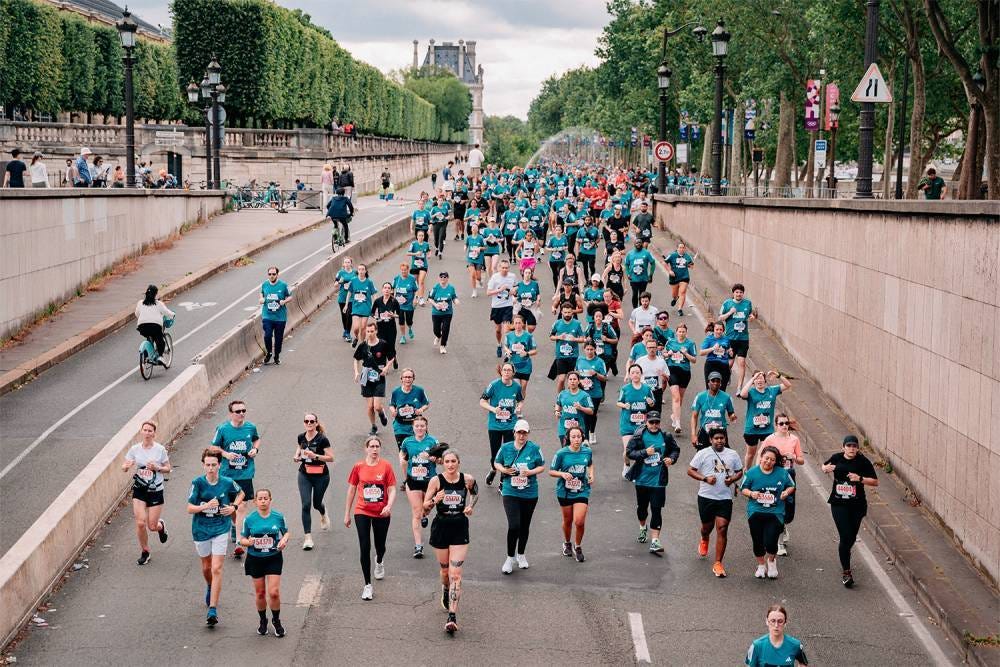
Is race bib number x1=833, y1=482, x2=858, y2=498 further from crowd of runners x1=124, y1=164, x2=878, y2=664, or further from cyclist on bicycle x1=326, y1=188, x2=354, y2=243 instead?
cyclist on bicycle x1=326, y1=188, x2=354, y2=243

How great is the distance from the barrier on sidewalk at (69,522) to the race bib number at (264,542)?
7.62 ft

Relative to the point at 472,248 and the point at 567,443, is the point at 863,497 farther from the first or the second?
the point at 472,248

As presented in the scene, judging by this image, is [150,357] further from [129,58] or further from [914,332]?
[129,58]

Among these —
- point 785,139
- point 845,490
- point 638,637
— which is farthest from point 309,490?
point 785,139

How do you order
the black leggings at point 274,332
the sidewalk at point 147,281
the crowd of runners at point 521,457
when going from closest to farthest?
the crowd of runners at point 521,457
the sidewalk at point 147,281
the black leggings at point 274,332

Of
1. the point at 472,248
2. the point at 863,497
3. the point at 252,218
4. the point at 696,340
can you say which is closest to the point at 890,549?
the point at 863,497

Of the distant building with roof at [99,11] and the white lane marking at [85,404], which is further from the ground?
the distant building with roof at [99,11]

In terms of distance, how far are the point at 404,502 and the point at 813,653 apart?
20.2 ft

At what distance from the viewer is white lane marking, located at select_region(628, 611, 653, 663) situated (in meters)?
12.1

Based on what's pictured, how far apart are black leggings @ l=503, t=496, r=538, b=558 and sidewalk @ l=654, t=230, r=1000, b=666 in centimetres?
410

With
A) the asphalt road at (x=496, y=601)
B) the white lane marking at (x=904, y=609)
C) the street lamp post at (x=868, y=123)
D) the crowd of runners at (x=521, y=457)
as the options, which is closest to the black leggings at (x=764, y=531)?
the crowd of runners at (x=521, y=457)

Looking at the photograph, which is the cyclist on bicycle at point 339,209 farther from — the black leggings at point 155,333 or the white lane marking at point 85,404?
the black leggings at point 155,333

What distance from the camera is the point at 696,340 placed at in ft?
90.0

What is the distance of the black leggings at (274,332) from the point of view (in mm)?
24078
